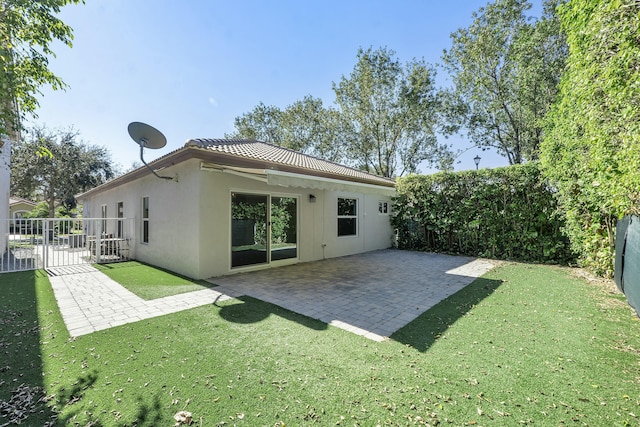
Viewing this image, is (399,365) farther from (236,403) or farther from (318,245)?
(318,245)

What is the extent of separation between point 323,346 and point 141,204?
17.0 meters

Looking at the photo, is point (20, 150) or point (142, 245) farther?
point (20, 150)

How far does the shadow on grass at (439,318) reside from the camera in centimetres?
668

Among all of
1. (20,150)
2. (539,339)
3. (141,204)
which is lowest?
(539,339)

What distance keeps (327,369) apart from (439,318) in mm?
4219

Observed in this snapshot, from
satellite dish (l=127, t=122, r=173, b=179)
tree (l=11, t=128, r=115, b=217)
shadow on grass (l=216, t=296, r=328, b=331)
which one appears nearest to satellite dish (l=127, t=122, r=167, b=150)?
satellite dish (l=127, t=122, r=173, b=179)

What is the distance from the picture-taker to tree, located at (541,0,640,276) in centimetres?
513

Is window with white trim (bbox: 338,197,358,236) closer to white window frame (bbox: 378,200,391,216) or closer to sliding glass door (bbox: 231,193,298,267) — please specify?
white window frame (bbox: 378,200,391,216)

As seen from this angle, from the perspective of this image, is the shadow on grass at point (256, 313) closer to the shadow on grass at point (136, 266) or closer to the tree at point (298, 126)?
the shadow on grass at point (136, 266)

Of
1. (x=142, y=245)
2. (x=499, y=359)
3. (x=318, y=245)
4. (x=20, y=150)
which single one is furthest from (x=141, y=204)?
(x=20, y=150)

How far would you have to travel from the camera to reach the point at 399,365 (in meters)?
5.50

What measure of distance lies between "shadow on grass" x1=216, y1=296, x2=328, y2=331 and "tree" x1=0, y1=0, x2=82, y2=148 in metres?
6.47

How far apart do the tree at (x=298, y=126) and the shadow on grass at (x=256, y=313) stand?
36.4 metres

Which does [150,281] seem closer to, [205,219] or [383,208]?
[205,219]
